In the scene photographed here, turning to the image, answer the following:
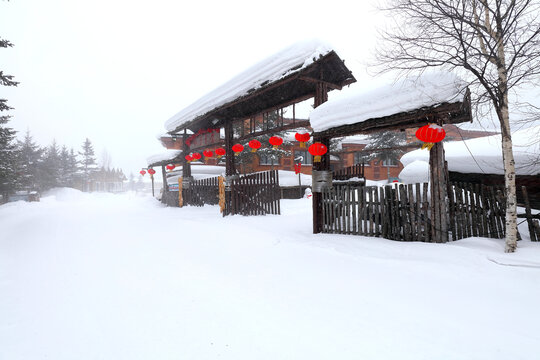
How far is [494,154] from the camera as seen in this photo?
6297mm

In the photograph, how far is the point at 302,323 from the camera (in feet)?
8.60

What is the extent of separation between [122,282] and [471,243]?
19.3 feet

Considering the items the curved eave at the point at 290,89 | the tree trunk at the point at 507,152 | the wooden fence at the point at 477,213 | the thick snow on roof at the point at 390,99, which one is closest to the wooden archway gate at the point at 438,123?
the thick snow on roof at the point at 390,99

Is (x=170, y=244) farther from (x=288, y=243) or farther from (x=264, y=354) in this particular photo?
(x=264, y=354)

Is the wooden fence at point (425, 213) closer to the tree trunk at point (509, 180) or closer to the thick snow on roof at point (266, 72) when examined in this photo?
the tree trunk at point (509, 180)

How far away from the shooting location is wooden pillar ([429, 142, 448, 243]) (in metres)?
4.83

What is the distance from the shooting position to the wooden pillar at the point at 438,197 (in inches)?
190

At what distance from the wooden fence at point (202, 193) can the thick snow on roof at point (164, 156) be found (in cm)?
319

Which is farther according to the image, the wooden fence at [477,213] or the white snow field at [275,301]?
the wooden fence at [477,213]

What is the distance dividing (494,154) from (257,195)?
704 cm

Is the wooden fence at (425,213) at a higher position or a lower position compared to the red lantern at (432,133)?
lower

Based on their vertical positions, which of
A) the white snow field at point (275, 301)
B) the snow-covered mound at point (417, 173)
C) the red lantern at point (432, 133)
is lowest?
the white snow field at point (275, 301)

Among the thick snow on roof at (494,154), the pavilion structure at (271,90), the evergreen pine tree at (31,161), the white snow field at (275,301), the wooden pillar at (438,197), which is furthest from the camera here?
the evergreen pine tree at (31,161)

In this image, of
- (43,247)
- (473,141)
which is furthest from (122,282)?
(473,141)
